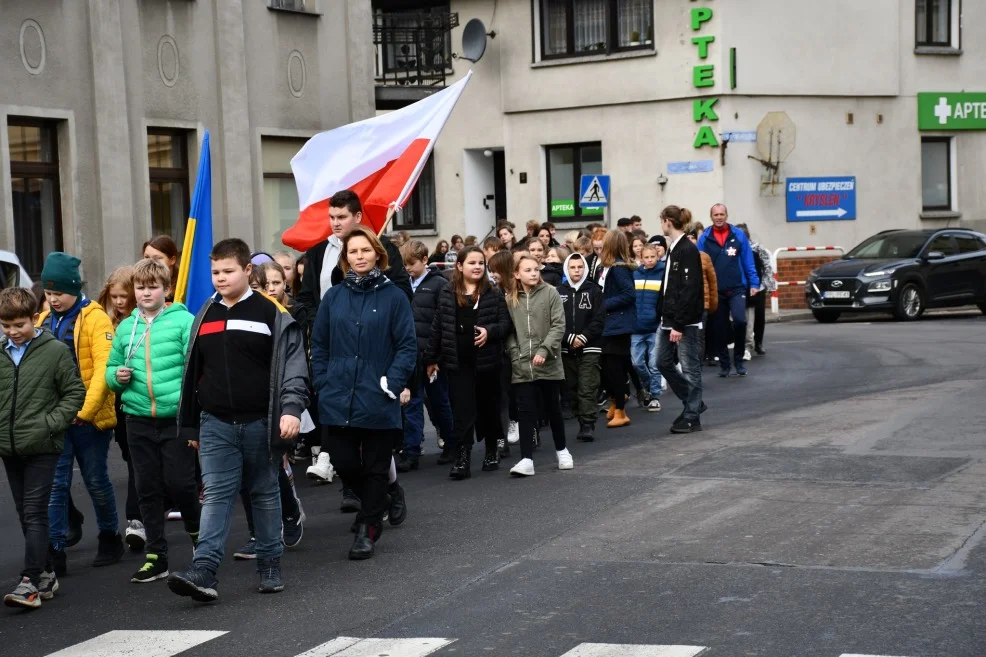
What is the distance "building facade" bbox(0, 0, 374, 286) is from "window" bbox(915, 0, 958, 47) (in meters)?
16.9

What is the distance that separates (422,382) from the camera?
11422mm

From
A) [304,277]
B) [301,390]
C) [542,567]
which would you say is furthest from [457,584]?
[304,277]

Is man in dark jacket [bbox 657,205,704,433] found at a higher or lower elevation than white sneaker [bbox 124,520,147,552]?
higher

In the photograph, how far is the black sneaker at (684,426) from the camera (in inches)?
510

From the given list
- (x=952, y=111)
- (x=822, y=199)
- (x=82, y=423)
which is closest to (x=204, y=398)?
(x=82, y=423)

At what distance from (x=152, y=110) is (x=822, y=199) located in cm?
1768

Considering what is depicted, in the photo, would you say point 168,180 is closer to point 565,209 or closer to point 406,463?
point 406,463

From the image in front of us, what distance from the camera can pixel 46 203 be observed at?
1761 cm

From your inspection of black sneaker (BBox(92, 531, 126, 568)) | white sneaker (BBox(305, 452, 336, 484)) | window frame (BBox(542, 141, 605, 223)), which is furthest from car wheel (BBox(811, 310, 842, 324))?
black sneaker (BBox(92, 531, 126, 568))

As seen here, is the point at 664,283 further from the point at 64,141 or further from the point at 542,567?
the point at 64,141

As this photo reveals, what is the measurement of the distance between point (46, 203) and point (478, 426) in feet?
26.9

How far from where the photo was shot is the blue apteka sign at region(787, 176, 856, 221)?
104ft

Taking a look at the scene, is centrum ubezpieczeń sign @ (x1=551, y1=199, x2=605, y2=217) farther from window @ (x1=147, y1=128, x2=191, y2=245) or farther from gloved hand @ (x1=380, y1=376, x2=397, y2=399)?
gloved hand @ (x1=380, y1=376, x2=397, y2=399)

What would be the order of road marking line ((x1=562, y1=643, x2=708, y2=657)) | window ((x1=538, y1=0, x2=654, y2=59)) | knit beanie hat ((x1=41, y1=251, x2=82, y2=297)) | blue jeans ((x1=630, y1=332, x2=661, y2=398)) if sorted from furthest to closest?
window ((x1=538, y1=0, x2=654, y2=59)) → blue jeans ((x1=630, y1=332, x2=661, y2=398)) → knit beanie hat ((x1=41, y1=251, x2=82, y2=297)) → road marking line ((x1=562, y1=643, x2=708, y2=657))
